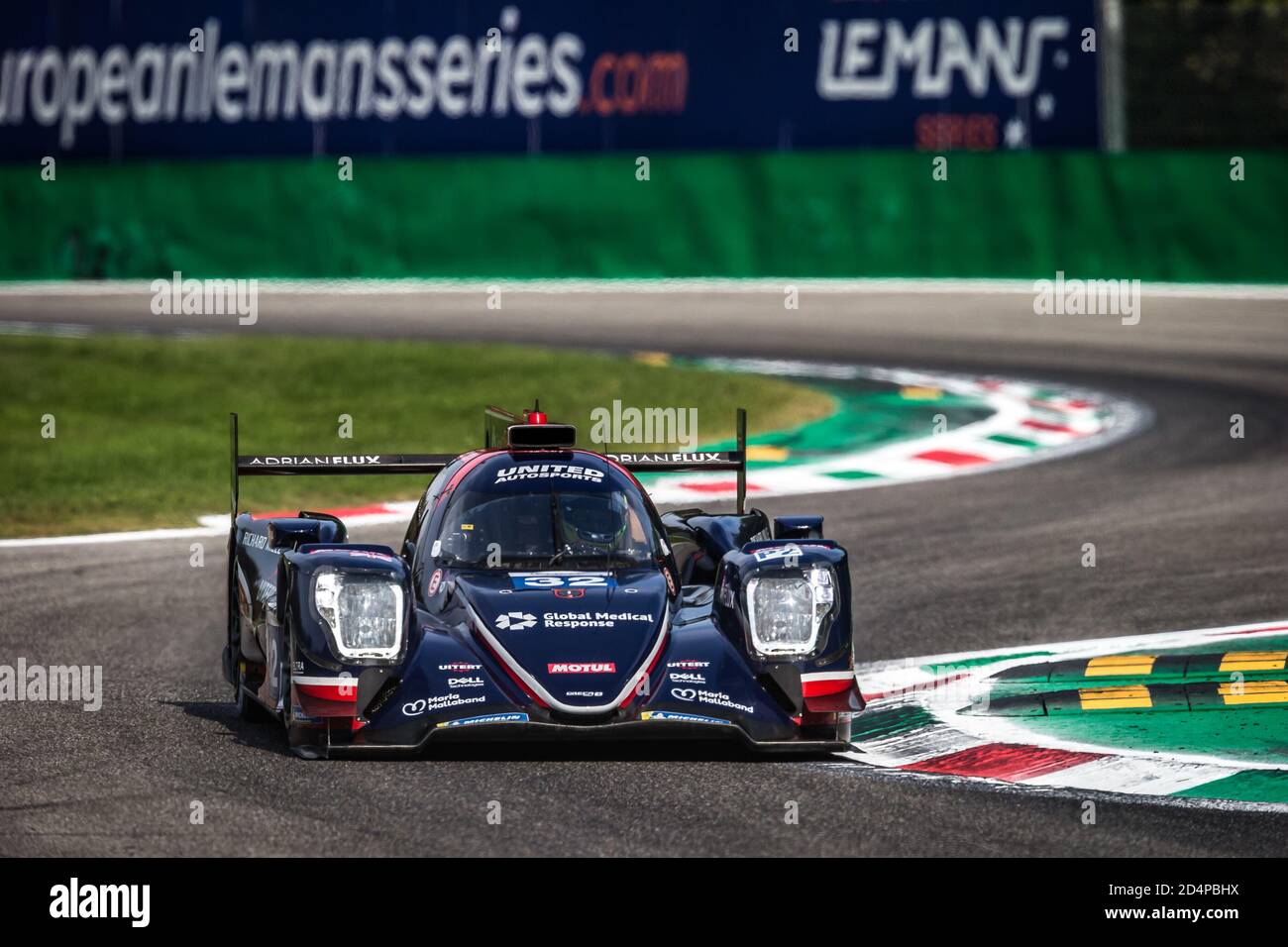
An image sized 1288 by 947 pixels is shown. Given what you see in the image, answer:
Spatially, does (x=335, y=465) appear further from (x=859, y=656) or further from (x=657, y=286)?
(x=657, y=286)

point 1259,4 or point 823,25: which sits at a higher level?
point 1259,4

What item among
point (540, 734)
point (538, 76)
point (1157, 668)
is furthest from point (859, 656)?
point (538, 76)

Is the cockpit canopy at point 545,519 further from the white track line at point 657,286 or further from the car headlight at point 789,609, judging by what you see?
the white track line at point 657,286

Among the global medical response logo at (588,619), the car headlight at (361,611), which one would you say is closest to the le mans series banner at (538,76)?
the global medical response logo at (588,619)

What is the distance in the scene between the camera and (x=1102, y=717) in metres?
9.18

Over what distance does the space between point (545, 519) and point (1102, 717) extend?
255 cm

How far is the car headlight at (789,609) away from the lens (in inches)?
336

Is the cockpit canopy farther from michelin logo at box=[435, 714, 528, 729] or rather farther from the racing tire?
michelin logo at box=[435, 714, 528, 729]

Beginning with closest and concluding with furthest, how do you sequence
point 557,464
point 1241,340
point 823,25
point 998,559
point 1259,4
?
point 557,464, point 998,559, point 1241,340, point 823,25, point 1259,4

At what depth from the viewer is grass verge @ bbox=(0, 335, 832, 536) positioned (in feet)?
52.2
